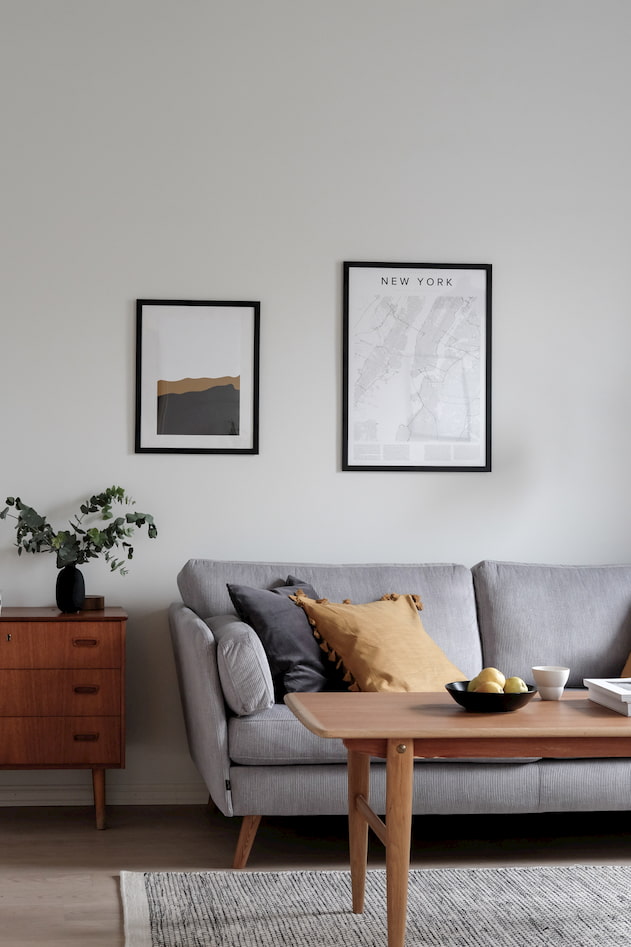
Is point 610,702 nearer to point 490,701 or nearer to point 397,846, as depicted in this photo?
point 490,701

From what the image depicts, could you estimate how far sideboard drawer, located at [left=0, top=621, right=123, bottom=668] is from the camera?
329 cm

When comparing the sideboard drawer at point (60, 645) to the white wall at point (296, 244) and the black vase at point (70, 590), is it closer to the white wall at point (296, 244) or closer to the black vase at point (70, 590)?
the black vase at point (70, 590)

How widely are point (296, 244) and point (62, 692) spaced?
189 centimetres

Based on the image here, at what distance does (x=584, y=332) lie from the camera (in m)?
4.00

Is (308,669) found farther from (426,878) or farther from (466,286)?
(466,286)

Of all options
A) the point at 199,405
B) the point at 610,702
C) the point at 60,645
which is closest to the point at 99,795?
the point at 60,645

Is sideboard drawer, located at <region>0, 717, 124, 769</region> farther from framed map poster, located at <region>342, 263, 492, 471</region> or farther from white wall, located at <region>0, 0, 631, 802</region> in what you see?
framed map poster, located at <region>342, 263, 492, 471</region>

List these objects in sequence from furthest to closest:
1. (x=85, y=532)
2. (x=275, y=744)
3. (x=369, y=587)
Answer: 1. (x=85, y=532)
2. (x=369, y=587)
3. (x=275, y=744)

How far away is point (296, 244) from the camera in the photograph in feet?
12.7

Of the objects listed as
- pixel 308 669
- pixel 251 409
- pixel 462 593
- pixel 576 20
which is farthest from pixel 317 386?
pixel 576 20

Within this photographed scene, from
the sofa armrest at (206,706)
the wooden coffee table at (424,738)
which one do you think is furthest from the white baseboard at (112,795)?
the wooden coffee table at (424,738)

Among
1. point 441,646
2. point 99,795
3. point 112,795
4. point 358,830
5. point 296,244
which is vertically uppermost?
point 296,244

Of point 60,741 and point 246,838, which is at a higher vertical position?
point 60,741

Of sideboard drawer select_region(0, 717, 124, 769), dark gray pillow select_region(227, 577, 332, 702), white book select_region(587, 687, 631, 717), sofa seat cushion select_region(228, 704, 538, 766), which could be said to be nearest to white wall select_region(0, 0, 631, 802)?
sideboard drawer select_region(0, 717, 124, 769)
